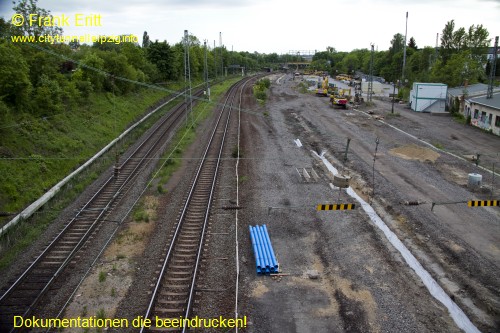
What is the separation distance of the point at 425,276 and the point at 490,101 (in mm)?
30796

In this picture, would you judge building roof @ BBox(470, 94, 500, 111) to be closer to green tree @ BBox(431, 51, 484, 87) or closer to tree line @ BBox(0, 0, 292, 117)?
green tree @ BBox(431, 51, 484, 87)

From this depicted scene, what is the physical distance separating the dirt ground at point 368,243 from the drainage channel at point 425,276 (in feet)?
0.59

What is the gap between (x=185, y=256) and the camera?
1421cm

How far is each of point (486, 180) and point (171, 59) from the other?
46181mm

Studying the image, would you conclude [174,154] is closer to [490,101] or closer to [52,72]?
[52,72]

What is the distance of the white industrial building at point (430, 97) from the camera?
158 ft

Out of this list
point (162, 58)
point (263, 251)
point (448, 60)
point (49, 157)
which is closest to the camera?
point (263, 251)

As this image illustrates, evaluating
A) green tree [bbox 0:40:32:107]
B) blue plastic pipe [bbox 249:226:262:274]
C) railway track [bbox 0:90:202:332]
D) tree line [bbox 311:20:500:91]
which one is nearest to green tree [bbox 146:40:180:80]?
green tree [bbox 0:40:32:107]

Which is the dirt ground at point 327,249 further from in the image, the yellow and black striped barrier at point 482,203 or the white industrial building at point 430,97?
the white industrial building at point 430,97

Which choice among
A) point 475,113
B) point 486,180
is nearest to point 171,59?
point 475,113

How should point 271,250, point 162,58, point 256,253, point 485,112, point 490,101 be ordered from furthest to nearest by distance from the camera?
point 162,58 < point 490,101 < point 485,112 < point 271,250 < point 256,253

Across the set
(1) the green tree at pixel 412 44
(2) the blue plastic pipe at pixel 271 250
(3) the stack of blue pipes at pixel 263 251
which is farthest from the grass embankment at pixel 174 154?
(1) the green tree at pixel 412 44

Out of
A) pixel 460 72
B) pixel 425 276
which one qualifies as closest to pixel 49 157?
pixel 425 276

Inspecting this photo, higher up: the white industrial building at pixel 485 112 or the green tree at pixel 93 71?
the green tree at pixel 93 71
